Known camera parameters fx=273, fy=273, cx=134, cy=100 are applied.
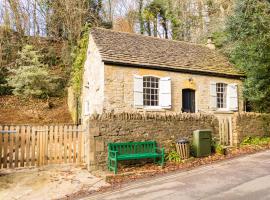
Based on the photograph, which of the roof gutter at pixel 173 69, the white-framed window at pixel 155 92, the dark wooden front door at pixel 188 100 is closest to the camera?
the roof gutter at pixel 173 69

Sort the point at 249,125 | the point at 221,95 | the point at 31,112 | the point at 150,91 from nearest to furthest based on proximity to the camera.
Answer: the point at 249,125, the point at 150,91, the point at 221,95, the point at 31,112

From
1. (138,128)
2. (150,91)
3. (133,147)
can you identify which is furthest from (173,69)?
(133,147)

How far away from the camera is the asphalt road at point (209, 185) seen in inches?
250

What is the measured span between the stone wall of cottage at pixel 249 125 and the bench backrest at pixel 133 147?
14.7ft

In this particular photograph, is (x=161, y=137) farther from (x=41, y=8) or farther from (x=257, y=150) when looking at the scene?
(x=41, y=8)

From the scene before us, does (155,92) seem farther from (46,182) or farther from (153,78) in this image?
(46,182)

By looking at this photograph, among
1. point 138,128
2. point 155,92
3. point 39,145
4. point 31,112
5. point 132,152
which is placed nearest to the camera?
point 39,145

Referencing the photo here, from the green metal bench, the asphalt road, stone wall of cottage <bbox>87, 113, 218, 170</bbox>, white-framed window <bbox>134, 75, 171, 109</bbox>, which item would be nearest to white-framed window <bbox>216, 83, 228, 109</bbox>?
white-framed window <bbox>134, 75, 171, 109</bbox>

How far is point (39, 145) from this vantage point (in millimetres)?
9258

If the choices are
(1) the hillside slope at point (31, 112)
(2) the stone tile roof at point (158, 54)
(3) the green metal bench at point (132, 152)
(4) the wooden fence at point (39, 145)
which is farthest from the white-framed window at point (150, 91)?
(1) the hillside slope at point (31, 112)

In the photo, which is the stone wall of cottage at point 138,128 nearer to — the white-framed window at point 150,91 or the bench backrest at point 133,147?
the bench backrest at point 133,147

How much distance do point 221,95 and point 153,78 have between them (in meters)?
4.93

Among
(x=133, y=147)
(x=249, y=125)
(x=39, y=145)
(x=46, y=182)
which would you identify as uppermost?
(x=249, y=125)

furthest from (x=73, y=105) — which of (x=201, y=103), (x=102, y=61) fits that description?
(x=201, y=103)
